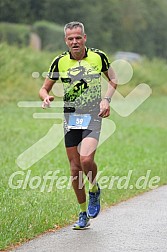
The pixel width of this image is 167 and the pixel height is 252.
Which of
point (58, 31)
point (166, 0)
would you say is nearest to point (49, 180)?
point (58, 31)

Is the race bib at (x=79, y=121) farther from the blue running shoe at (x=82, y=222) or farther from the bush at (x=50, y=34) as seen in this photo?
the bush at (x=50, y=34)

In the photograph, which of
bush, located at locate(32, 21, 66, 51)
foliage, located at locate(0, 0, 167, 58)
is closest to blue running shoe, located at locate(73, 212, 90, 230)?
bush, located at locate(32, 21, 66, 51)

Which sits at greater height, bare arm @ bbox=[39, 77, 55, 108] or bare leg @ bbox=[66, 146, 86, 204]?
bare arm @ bbox=[39, 77, 55, 108]

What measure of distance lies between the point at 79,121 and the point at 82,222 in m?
1.12

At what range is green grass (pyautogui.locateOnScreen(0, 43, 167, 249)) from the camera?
28.7 feet

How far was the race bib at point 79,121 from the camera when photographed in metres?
8.32

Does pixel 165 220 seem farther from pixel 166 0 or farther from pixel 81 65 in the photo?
pixel 166 0

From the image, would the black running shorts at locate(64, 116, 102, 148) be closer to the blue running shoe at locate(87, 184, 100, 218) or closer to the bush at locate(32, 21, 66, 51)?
the blue running shoe at locate(87, 184, 100, 218)

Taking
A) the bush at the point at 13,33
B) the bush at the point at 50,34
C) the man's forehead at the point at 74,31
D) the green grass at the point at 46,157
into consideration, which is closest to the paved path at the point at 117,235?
the green grass at the point at 46,157

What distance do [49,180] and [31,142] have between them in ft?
18.1

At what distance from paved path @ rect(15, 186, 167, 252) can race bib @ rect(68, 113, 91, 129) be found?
1.14 meters

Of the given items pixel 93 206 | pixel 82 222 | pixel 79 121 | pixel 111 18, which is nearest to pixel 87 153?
pixel 79 121

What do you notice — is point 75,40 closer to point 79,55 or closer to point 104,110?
point 79,55

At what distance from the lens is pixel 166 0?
98062 mm
